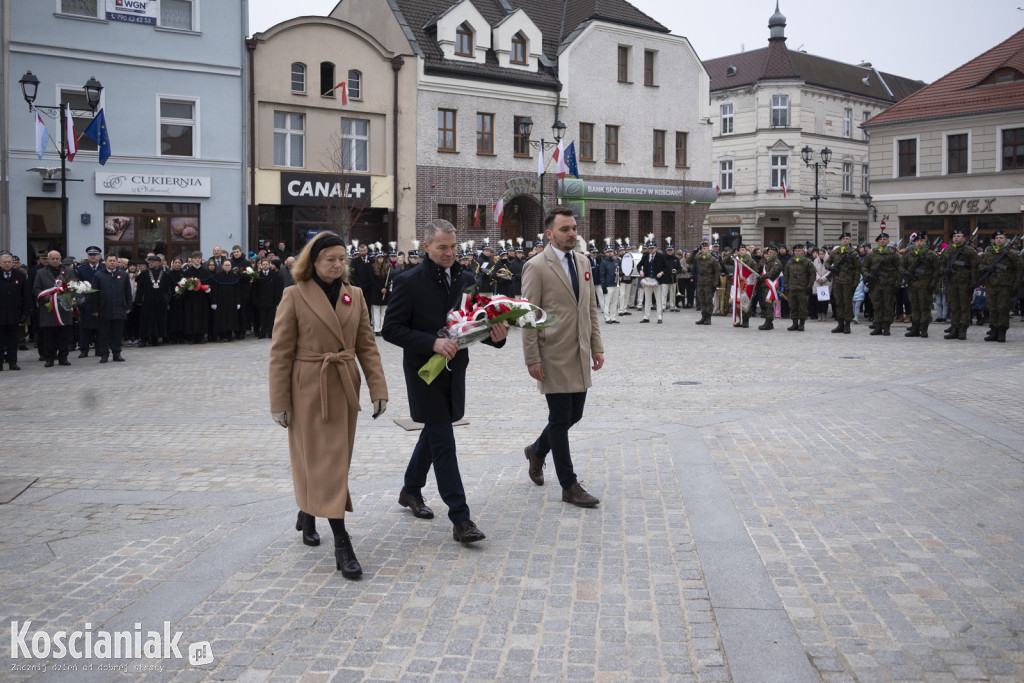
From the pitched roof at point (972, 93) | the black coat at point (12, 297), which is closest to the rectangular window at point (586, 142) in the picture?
the pitched roof at point (972, 93)

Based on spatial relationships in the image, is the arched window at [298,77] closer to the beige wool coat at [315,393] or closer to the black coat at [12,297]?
the black coat at [12,297]

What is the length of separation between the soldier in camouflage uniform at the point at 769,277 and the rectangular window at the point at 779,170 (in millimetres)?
34460

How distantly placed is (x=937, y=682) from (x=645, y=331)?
19.1 metres

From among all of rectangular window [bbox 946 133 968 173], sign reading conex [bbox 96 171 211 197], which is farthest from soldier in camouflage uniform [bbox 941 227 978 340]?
rectangular window [bbox 946 133 968 173]

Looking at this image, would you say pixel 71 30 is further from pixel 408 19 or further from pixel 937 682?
pixel 937 682

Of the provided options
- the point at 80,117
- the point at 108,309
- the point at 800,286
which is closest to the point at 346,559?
the point at 108,309

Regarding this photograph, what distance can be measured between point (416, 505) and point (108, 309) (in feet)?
41.2

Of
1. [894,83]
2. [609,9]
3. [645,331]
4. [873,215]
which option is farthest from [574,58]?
[894,83]

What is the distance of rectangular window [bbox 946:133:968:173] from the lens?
43094 mm

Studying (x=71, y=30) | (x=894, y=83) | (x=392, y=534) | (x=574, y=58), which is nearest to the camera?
(x=392, y=534)

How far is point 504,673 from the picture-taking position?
3.98 m

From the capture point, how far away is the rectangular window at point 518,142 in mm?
39031

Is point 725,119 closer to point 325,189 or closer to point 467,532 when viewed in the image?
point 325,189

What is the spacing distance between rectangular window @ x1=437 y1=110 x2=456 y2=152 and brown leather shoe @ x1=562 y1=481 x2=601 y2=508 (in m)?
31.2
